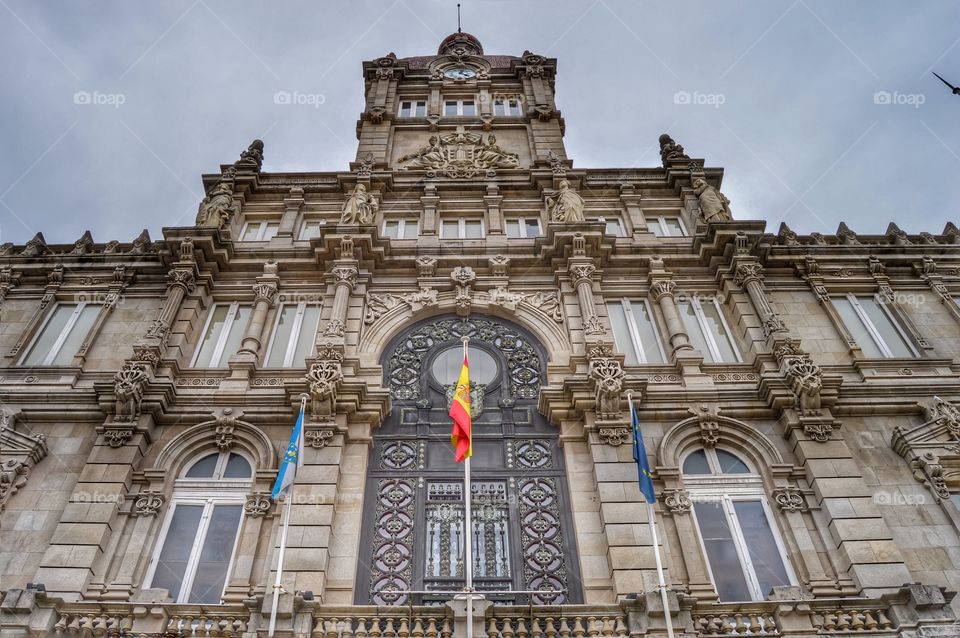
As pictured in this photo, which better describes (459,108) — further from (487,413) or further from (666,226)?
(487,413)

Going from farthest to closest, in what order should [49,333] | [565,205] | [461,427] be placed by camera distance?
[565,205], [49,333], [461,427]

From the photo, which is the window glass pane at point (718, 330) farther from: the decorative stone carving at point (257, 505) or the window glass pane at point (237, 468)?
the window glass pane at point (237, 468)

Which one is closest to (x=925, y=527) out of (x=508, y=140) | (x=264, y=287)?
(x=264, y=287)

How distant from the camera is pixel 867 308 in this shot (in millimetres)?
24594

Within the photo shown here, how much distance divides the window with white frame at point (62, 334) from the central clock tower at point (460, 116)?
11731mm

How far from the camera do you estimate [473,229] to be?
2778 cm

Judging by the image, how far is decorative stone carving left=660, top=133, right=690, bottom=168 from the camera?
98.7ft

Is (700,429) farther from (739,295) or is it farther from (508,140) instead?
(508,140)

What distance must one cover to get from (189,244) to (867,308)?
22712 mm

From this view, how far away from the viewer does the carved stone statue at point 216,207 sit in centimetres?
2634

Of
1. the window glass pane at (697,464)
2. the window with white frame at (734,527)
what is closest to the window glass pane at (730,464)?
the window with white frame at (734,527)

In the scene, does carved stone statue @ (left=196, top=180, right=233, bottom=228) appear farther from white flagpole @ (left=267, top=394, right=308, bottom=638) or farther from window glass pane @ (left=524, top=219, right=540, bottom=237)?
window glass pane @ (left=524, top=219, right=540, bottom=237)

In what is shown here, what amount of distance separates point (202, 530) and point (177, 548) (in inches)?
26.7

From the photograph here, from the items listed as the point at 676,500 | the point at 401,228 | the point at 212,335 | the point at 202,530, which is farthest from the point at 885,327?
the point at 212,335
